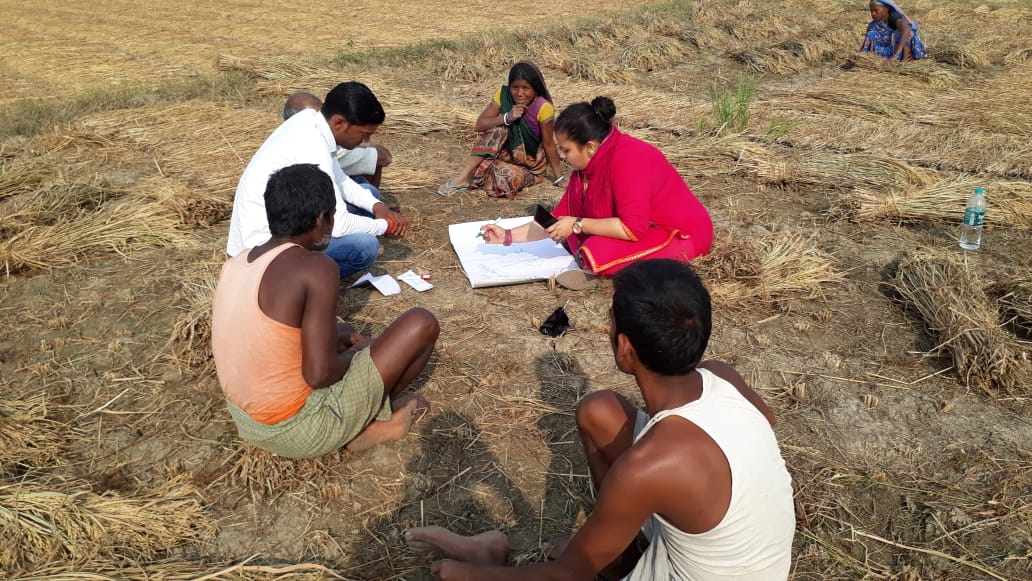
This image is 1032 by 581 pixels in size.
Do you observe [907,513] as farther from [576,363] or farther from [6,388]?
[6,388]

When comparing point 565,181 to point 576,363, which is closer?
point 576,363

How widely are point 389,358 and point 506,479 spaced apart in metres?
0.68

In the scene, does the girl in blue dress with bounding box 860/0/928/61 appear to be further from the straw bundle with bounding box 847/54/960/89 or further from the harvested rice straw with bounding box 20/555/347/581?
the harvested rice straw with bounding box 20/555/347/581

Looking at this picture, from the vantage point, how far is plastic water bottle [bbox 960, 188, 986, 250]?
4.64m

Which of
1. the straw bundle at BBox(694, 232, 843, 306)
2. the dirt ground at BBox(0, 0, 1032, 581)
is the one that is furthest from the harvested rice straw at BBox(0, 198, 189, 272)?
the straw bundle at BBox(694, 232, 843, 306)

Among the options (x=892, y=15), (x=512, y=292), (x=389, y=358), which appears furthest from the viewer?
(x=892, y=15)

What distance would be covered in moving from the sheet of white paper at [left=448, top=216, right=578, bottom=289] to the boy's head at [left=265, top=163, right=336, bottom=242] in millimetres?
1784

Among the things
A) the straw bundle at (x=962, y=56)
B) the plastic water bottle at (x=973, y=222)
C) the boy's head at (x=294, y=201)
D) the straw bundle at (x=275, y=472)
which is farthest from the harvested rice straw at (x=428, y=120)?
the straw bundle at (x=962, y=56)

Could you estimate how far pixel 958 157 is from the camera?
241 inches

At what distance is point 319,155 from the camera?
3902mm

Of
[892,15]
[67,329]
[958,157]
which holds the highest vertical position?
[892,15]

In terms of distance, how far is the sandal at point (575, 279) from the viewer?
4.30 m

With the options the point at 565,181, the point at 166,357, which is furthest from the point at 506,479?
the point at 565,181

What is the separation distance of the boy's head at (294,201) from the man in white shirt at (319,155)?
1.10 metres
